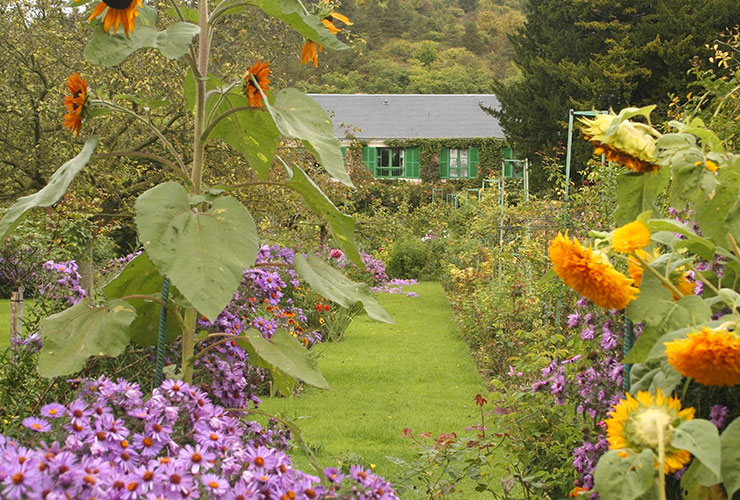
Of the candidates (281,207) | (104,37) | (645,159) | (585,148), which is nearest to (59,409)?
(104,37)

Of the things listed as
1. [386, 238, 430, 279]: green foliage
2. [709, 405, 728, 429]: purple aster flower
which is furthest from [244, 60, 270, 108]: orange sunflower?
[386, 238, 430, 279]: green foliage

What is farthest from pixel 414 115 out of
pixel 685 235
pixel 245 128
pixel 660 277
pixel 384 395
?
pixel 660 277

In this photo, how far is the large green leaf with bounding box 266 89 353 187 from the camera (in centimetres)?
138

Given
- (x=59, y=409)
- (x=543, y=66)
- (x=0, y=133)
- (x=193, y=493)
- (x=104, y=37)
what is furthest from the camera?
(x=543, y=66)

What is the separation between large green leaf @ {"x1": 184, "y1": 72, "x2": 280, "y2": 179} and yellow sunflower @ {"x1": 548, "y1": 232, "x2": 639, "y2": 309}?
0.85m

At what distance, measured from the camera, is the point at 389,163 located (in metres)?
27.7

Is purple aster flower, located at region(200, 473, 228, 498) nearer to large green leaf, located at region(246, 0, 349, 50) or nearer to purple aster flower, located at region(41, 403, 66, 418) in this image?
purple aster flower, located at region(41, 403, 66, 418)

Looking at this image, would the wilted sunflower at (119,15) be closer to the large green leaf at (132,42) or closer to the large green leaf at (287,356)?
the large green leaf at (132,42)

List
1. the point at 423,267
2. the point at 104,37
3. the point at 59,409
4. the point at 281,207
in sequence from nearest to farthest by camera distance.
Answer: the point at 59,409, the point at 104,37, the point at 281,207, the point at 423,267

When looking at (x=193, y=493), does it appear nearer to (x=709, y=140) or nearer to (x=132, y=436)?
(x=132, y=436)

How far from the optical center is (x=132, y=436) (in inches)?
50.3

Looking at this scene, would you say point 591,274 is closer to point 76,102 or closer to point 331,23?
point 331,23

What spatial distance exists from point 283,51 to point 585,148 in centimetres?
857

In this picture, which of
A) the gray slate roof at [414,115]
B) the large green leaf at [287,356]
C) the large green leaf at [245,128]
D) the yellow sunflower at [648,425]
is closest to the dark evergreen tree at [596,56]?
the gray slate roof at [414,115]
